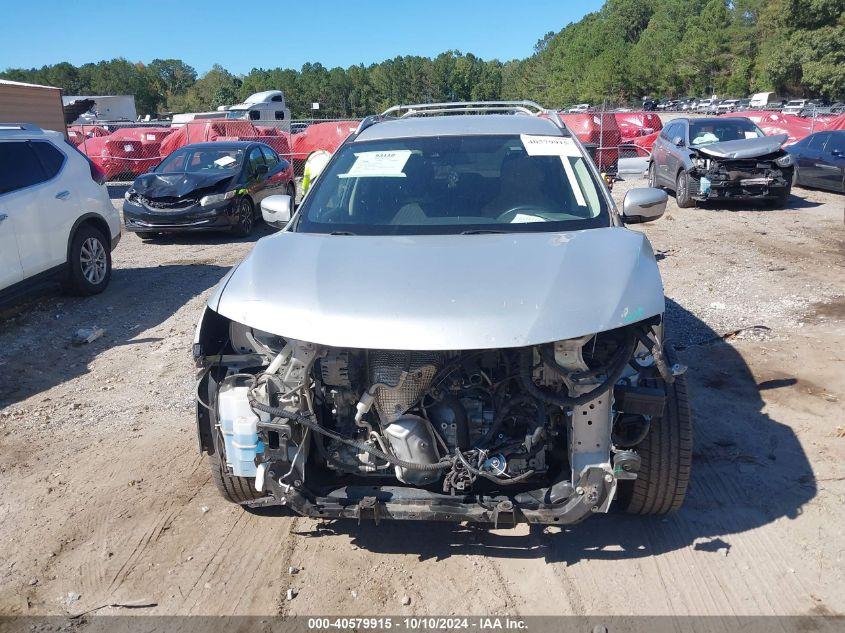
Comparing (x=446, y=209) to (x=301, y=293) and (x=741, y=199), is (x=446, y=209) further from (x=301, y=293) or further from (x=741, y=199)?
(x=741, y=199)

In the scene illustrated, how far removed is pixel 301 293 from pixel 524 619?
Result: 65.2 inches

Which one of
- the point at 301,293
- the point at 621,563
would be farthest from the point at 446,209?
the point at 621,563

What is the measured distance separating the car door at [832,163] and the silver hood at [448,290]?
13251 millimetres

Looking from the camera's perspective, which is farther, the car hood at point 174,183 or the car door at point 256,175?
the car door at point 256,175

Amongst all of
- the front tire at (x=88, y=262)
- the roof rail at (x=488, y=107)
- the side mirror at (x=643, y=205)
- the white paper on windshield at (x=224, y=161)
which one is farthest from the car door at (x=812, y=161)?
the front tire at (x=88, y=262)

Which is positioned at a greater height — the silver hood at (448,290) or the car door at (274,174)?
the silver hood at (448,290)

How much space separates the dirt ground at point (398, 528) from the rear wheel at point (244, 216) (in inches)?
209

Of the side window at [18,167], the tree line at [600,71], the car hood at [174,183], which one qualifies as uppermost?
the tree line at [600,71]

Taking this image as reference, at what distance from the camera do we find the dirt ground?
3072mm

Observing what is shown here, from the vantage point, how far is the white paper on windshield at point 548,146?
4.25 meters

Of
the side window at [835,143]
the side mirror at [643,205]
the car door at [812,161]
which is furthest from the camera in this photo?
the car door at [812,161]

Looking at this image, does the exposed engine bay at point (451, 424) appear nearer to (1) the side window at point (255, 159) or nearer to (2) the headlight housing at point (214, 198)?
(2) the headlight housing at point (214, 198)

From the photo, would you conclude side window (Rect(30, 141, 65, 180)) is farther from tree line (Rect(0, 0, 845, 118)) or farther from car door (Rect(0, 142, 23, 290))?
tree line (Rect(0, 0, 845, 118))

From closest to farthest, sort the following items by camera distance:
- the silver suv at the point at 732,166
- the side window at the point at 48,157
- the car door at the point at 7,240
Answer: the car door at the point at 7,240
the side window at the point at 48,157
the silver suv at the point at 732,166
